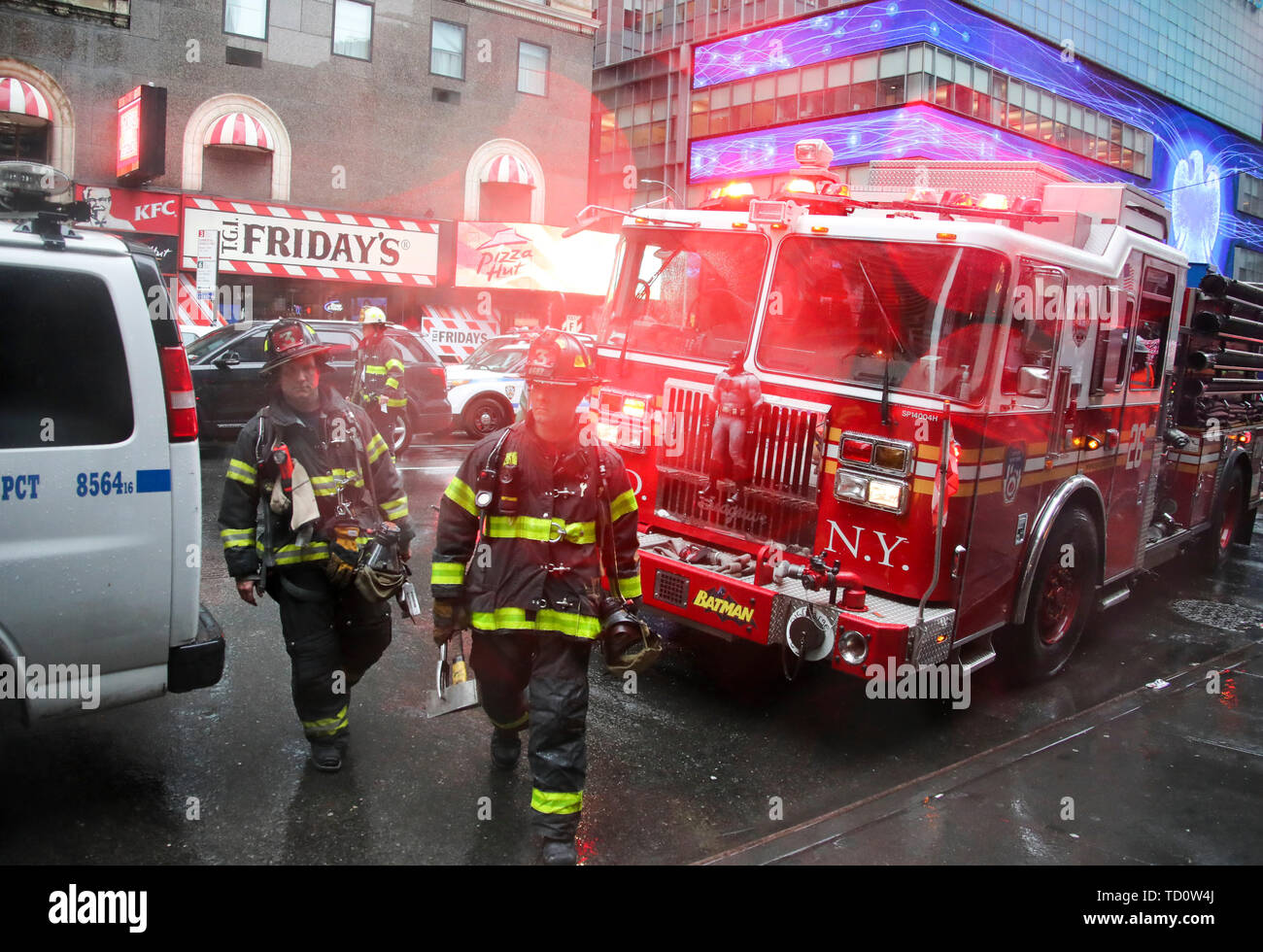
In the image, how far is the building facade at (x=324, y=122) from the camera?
65.1ft

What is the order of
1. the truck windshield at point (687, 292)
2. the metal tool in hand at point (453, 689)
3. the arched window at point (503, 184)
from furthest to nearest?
1. the arched window at point (503, 184)
2. the truck windshield at point (687, 292)
3. the metal tool in hand at point (453, 689)

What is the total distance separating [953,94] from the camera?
34.1 meters

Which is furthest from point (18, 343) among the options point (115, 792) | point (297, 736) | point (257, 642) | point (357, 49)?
point (357, 49)

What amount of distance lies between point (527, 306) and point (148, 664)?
75.0 ft

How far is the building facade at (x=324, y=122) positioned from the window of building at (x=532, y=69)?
0.04 meters

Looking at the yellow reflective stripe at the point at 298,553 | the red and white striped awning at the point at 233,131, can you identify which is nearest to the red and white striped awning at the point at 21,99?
the red and white striped awning at the point at 233,131

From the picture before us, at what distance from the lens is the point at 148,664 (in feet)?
12.6

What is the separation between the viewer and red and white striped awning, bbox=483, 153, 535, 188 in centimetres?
2502

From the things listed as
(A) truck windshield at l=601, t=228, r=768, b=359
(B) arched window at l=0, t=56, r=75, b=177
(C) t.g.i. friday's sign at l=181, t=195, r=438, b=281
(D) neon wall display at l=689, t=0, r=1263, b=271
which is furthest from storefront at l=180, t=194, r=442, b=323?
(D) neon wall display at l=689, t=0, r=1263, b=271

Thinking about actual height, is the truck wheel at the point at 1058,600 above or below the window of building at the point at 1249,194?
below

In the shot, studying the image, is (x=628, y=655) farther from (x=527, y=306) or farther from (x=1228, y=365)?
(x=527, y=306)

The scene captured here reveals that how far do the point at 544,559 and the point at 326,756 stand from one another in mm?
1445

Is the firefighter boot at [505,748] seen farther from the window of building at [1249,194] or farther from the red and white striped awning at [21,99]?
the window of building at [1249,194]
